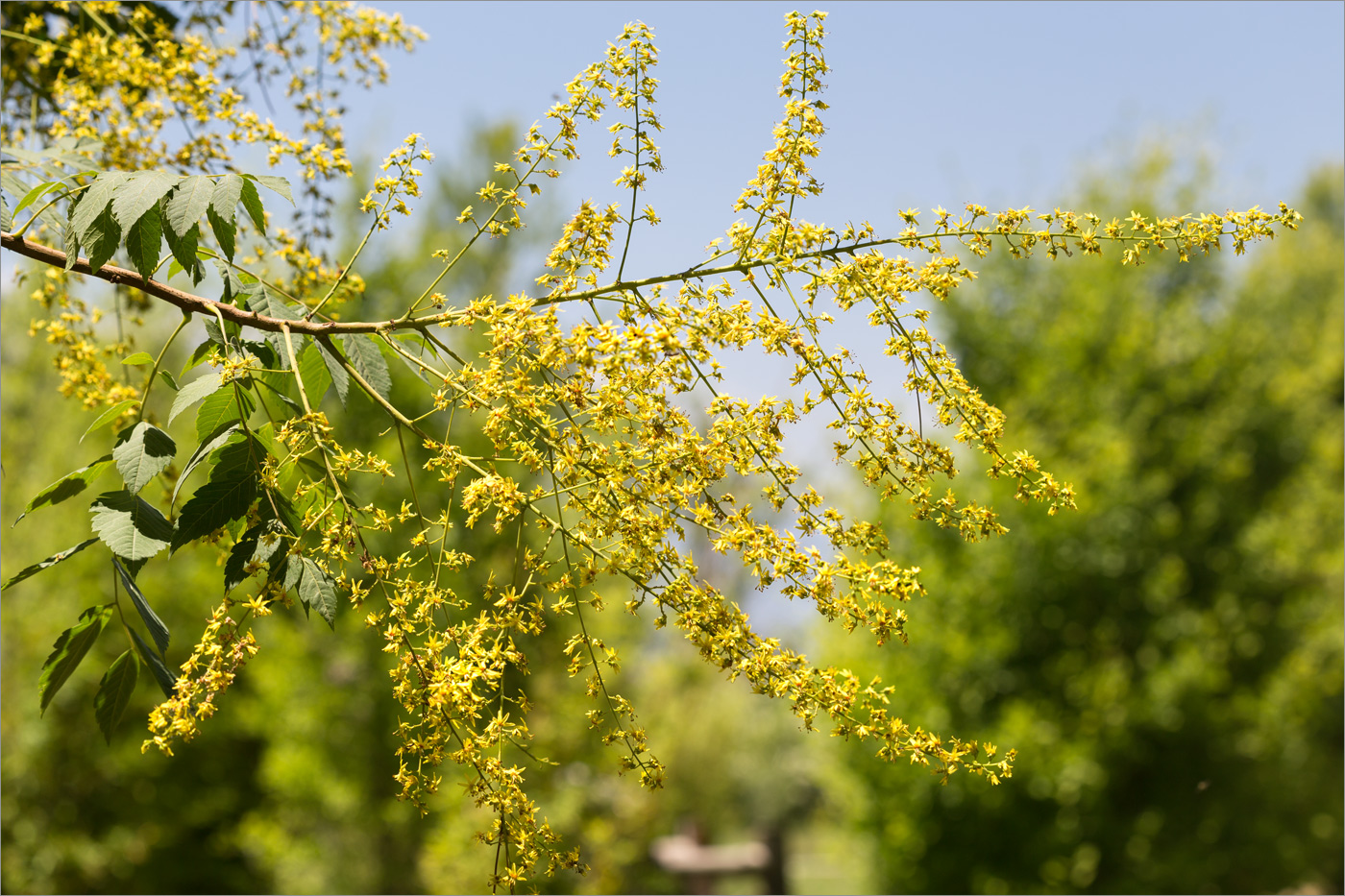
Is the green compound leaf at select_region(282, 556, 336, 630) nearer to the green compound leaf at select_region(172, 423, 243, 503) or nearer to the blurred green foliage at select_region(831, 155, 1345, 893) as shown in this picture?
the green compound leaf at select_region(172, 423, 243, 503)

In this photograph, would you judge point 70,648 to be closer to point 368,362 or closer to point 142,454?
point 142,454

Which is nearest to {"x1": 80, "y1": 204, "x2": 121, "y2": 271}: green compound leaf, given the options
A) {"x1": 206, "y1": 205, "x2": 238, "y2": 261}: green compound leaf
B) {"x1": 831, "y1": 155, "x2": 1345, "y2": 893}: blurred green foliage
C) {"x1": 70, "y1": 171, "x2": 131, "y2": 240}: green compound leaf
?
{"x1": 70, "y1": 171, "x2": 131, "y2": 240}: green compound leaf

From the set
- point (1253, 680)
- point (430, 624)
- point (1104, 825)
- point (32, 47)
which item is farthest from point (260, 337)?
point (1253, 680)

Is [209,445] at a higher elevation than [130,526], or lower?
higher

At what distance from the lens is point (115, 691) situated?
68.5 inches

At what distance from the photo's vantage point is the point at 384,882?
11.9 metres

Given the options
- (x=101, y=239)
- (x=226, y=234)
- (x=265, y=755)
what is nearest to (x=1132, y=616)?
(x=265, y=755)

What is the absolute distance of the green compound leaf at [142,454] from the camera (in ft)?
5.17

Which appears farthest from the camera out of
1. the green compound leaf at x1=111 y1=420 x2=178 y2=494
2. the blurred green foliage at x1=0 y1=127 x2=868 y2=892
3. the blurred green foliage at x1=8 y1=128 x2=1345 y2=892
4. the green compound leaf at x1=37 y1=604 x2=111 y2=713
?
the blurred green foliage at x1=0 y1=127 x2=868 y2=892

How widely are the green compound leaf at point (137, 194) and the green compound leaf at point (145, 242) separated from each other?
2 cm

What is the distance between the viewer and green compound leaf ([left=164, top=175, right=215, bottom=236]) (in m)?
1.53

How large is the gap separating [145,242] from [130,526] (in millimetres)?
459

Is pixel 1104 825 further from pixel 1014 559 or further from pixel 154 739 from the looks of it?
pixel 154 739

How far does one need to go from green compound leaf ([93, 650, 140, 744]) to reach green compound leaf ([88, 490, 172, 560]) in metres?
0.26
